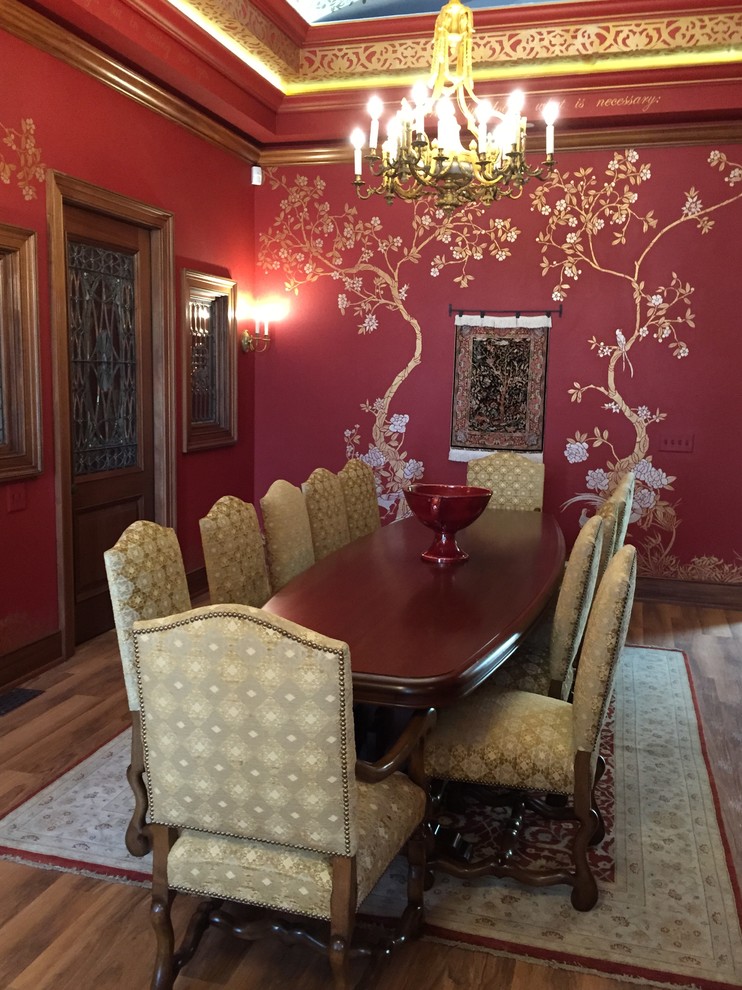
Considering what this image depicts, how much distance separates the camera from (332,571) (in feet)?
10.2

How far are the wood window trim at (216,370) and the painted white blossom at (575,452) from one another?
2269 millimetres

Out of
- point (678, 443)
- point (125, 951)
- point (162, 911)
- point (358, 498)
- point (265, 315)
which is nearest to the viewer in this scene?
point (162, 911)

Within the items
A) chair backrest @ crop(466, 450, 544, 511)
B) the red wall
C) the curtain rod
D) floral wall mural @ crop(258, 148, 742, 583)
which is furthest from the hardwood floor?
the curtain rod

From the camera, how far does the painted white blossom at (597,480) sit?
5.58 m

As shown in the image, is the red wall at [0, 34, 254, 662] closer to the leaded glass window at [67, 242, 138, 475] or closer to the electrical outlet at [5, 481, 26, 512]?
the electrical outlet at [5, 481, 26, 512]

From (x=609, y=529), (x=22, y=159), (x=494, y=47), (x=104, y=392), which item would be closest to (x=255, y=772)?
(x=609, y=529)

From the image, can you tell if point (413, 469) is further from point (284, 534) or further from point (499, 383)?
point (284, 534)

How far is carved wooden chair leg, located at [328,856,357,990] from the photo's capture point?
5.67ft

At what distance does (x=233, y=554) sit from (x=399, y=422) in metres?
3.07

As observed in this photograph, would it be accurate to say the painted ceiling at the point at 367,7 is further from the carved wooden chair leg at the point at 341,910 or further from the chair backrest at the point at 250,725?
the carved wooden chair leg at the point at 341,910

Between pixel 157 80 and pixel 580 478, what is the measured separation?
11.4 ft

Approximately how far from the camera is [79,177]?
4129mm

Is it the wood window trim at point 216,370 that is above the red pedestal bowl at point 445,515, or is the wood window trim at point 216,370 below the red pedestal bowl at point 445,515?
above

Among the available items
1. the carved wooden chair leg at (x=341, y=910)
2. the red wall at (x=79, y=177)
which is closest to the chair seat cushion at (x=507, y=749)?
the carved wooden chair leg at (x=341, y=910)
